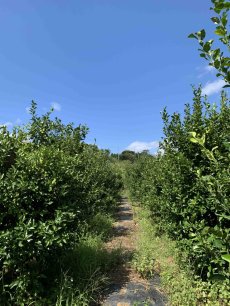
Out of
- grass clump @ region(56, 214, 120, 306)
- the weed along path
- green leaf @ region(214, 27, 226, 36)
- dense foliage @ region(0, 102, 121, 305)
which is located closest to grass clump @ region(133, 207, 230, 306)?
the weed along path

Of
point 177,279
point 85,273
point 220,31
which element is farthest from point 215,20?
point 85,273

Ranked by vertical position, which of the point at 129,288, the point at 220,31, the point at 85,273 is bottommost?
the point at 129,288

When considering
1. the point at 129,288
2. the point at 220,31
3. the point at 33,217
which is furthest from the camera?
the point at 129,288

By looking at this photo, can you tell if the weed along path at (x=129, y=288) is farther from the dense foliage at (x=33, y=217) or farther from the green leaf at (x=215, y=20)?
the green leaf at (x=215, y=20)

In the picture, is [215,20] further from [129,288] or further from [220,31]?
[129,288]

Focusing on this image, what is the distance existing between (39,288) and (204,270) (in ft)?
8.89

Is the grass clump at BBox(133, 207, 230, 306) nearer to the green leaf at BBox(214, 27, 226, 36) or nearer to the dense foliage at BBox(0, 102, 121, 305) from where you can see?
the dense foliage at BBox(0, 102, 121, 305)

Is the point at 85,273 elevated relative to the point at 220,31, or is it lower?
lower

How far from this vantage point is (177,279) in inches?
186

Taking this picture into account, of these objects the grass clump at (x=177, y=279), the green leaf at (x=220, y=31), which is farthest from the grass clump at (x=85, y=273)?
the green leaf at (x=220, y=31)

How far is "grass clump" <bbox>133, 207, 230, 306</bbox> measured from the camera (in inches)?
159

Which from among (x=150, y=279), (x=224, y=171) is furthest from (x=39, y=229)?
(x=224, y=171)

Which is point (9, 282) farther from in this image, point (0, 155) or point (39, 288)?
point (0, 155)

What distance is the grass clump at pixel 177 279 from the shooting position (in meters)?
4.05
